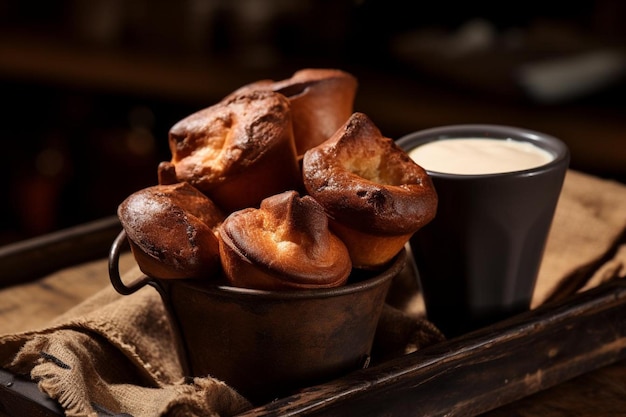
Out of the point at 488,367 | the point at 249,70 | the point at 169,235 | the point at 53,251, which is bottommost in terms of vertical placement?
the point at 249,70

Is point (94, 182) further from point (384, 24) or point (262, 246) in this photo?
point (262, 246)

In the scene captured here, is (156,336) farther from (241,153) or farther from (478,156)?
(478,156)

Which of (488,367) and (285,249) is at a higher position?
(285,249)

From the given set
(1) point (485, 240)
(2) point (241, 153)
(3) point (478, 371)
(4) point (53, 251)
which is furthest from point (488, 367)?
(4) point (53, 251)

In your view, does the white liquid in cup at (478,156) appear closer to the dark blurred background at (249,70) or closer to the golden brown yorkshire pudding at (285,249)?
the golden brown yorkshire pudding at (285,249)

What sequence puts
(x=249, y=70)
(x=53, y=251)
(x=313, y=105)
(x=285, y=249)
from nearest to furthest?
(x=285, y=249), (x=313, y=105), (x=53, y=251), (x=249, y=70)

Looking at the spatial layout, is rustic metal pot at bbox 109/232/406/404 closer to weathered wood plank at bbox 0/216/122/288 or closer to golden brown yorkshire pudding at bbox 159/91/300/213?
golden brown yorkshire pudding at bbox 159/91/300/213

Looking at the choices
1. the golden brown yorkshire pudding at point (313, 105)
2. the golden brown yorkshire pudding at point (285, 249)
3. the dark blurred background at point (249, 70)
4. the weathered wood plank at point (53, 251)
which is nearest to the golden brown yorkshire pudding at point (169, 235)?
the golden brown yorkshire pudding at point (285, 249)
